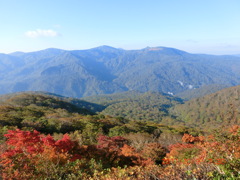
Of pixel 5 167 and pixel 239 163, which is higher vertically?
pixel 239 163

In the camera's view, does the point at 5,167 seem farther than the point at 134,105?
No

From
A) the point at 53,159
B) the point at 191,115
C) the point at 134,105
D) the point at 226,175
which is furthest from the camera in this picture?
the point at 134,105

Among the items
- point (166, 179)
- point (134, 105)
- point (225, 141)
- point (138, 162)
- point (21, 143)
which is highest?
point (166, 179)

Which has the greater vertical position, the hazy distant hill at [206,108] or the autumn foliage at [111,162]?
the autumn foliage at [111,162]

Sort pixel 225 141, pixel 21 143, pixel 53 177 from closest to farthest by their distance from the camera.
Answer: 1. pixel 53 177
2. pixel 225 141
3. pixel 21 143

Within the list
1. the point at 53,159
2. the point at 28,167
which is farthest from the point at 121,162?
the point at 28,167

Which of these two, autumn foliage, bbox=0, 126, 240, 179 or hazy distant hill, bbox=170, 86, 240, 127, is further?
hazy distant hill, bbox=170, 86, 240, 127

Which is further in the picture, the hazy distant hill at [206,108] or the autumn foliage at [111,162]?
the hazy distant hill at [206,108]

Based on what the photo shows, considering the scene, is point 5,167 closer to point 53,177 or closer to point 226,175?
point 53,177

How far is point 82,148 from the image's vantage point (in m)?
14.0

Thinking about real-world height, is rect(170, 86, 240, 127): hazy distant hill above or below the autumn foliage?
below

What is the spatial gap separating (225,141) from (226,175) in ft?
17.0

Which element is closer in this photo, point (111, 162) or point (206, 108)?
point (111, 162)

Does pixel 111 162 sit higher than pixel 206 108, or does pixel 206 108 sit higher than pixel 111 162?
pixel 111 162
